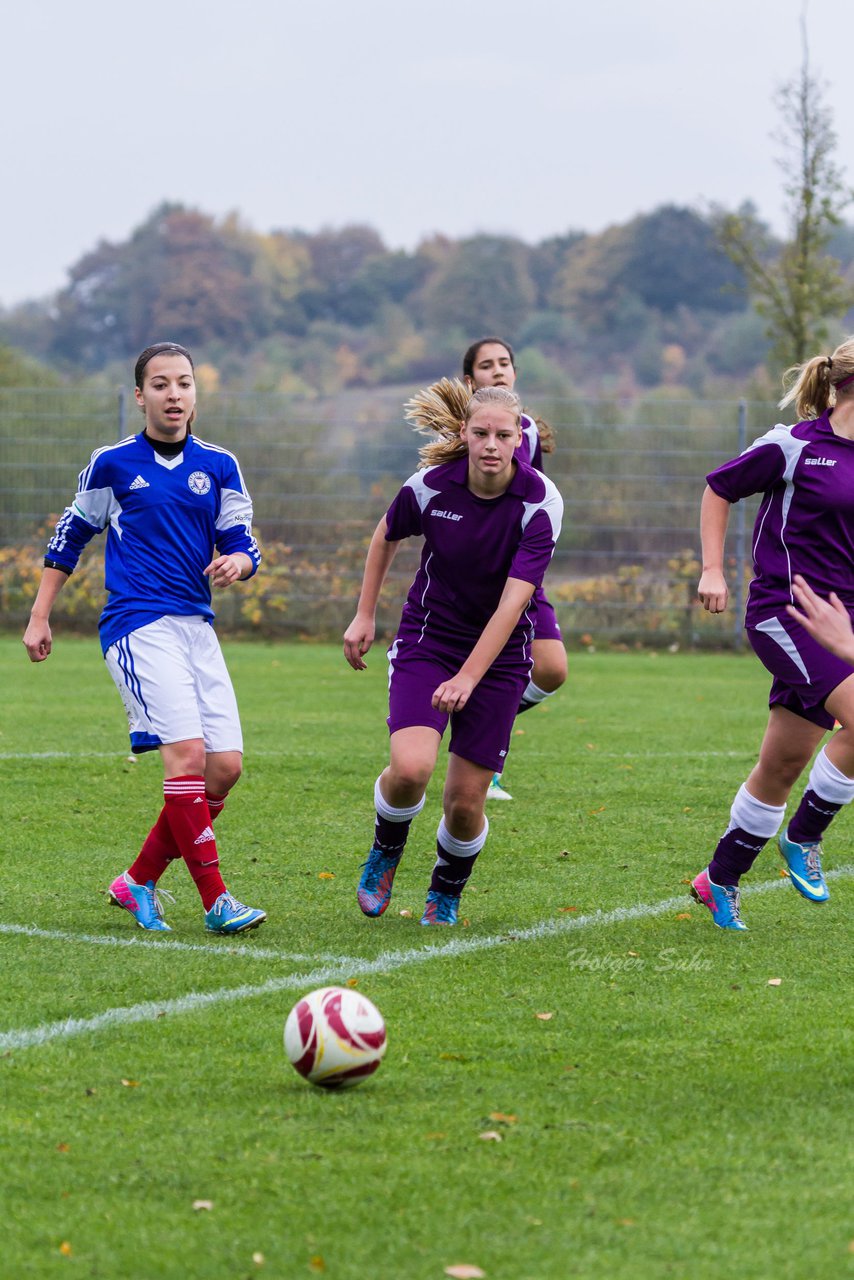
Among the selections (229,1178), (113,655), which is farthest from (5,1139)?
(113,655)

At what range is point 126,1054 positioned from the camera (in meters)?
4.21

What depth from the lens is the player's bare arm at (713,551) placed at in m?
5.53

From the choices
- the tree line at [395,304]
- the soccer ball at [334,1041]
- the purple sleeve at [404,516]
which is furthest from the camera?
the tree line at [395,304]

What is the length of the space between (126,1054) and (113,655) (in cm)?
190

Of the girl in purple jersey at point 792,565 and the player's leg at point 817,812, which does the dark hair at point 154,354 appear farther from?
the player's leg at point 817,812

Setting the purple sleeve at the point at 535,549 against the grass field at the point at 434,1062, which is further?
the purple sleeve at the point at 535,549

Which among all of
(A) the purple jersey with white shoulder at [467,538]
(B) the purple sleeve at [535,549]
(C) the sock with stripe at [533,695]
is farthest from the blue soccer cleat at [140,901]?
(C) the sock with stripe at [533,695]

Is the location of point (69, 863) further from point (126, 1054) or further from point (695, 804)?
point (695, 804)

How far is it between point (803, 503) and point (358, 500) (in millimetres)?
13712

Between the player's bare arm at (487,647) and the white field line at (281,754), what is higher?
the player's bare arm at (487,647)

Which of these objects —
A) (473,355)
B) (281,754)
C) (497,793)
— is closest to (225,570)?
(473,355)

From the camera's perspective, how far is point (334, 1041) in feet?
12.8

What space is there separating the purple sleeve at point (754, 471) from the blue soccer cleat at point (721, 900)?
1396 mm

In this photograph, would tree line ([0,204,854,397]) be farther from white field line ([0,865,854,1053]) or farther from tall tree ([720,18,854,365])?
white field line ([0,865,854,1053])
